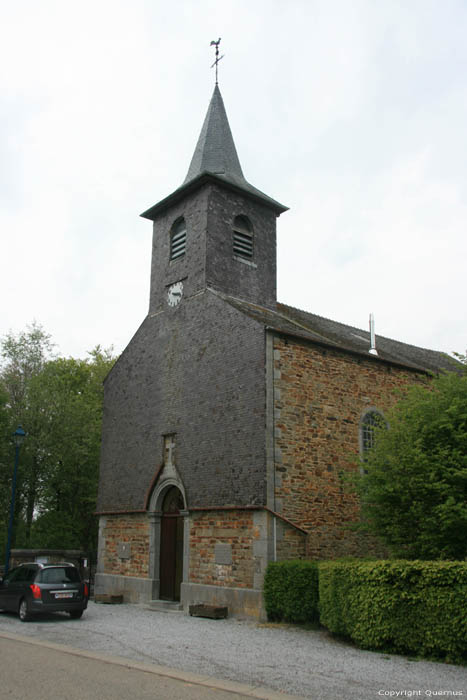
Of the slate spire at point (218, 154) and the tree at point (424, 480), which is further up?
the slate spire at point (218, 154)

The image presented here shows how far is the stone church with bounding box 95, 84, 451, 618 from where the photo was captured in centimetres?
1535

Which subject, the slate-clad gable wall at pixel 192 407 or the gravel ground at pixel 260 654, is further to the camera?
the slate-clad gable wall at pixel 192 407

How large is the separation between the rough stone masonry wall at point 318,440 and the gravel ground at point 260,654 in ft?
10.6

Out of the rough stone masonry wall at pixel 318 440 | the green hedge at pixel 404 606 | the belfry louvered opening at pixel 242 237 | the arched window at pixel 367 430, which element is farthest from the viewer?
the belfry louvered opening at pixel 242 237

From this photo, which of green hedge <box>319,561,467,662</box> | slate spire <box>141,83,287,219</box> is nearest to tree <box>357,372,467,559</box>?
green hedge <box>319,561,467,662</box>

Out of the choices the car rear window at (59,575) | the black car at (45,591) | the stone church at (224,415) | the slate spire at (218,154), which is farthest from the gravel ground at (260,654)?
the slate spire at (218,154)

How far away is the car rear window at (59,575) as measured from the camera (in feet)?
44.6

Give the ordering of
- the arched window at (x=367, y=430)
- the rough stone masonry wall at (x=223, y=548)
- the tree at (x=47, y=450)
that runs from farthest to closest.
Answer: the tree at (x=47, y=450) → the arched window at (x=367, y=430) → the rough stone masonry wall at (x=223, y=548)

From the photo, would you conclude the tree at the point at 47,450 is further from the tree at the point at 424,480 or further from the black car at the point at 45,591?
the tree at the point at 424,480

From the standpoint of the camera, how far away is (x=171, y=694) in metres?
7.03

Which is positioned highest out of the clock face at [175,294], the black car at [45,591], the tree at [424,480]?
the clock face at [175,294]

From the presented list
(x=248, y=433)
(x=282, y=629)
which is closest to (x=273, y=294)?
(x=248, y=433)

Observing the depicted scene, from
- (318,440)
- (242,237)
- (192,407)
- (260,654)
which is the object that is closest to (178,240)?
(242,237)

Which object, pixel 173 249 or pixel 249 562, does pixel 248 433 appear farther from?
pixel 173 249
